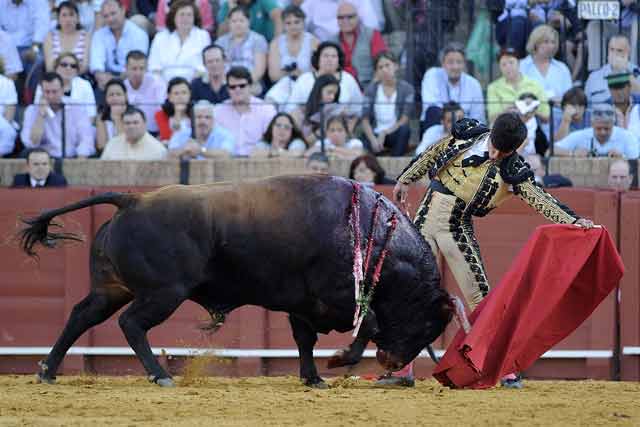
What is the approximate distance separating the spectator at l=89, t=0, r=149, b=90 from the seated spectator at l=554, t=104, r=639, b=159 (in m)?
3.64

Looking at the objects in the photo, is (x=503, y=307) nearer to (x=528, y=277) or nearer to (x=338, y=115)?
(x=528, y=277)

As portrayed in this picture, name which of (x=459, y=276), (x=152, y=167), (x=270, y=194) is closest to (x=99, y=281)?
(x=270, y=194)

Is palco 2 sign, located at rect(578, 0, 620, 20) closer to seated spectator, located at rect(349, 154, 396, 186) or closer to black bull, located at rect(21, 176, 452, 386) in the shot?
seated spectator, located at rect(349, 154, 396, 186)

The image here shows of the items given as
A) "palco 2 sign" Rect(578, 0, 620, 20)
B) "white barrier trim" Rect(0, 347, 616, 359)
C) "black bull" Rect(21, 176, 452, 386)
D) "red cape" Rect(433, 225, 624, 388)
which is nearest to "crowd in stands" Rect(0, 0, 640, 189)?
"palco 2 sign" Rect(578, 0, 620, 20)

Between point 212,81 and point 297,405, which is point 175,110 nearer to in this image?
point 212,81

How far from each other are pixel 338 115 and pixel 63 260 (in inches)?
90.1

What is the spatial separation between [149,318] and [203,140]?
363cm

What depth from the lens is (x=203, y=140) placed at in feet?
33.9

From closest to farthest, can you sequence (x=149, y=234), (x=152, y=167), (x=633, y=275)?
(x=149, y=234)
(x=633, y=275)
(x=152, y=167)

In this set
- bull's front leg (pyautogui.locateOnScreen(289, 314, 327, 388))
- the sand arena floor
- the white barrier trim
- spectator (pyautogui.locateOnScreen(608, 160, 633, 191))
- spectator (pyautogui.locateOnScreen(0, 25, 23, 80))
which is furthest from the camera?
spectator (pyautogui.locateOnScreen(0, 25, 23, 80))

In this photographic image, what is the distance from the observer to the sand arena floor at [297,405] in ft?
18.7

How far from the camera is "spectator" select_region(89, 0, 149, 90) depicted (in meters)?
11.3

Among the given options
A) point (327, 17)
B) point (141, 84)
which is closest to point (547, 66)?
point (327, 17)

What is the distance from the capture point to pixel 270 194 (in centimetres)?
700
